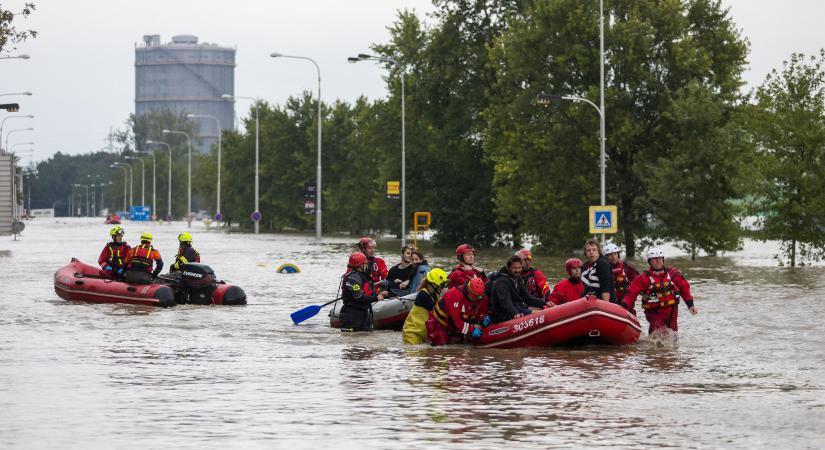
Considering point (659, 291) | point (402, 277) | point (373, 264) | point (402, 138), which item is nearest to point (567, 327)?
point (659, 291)

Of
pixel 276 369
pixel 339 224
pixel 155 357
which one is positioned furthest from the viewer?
pixel 339 224

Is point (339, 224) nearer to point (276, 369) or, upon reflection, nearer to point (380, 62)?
point (380, 62)

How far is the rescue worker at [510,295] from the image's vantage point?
18.8m

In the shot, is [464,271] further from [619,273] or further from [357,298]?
[357,298]

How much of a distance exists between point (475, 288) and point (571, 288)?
6.07 feet

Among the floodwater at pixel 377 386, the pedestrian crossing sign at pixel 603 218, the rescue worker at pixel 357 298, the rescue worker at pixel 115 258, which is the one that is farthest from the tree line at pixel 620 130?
the rescue worker at pixel 357 298

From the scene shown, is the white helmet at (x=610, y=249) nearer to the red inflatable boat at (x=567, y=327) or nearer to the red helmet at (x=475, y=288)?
the red inflatable boat at (x=567, y=327)

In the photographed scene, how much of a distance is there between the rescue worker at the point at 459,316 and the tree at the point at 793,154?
98.4 ft

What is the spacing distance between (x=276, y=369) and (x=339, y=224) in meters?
87.0

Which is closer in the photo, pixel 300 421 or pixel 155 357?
pixel 300 421

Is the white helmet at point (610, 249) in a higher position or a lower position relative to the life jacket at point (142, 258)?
higher

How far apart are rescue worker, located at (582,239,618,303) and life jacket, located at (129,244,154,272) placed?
1096cm

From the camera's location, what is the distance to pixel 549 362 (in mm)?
17312

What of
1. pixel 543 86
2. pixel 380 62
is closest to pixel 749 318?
pixel 543 86
